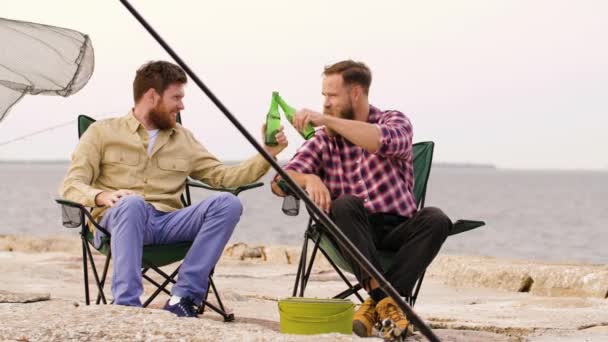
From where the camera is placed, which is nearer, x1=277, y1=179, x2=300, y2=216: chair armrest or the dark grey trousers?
the dark grey trousers

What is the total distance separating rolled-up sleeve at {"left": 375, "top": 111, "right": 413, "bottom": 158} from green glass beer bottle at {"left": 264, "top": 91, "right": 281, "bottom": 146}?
1.18 ft

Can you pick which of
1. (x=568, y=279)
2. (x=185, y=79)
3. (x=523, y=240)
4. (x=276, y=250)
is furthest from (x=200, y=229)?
(x=523, y=240)

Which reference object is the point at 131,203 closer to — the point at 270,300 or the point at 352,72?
the point at 352,72

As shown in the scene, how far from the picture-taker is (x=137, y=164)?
147 inches

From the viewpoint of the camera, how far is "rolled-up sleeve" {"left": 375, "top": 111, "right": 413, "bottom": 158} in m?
3.56

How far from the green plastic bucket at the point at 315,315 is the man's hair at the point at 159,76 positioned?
3.23ft

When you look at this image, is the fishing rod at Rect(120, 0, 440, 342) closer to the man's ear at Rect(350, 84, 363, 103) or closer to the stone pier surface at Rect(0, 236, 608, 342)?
the stone pier surface at Rect(0, 236, 608, 342)

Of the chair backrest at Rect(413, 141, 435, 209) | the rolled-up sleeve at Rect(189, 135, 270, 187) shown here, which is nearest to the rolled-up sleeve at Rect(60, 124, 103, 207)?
the rolled-up sleeve at Rect(189, 135, 270, 187)

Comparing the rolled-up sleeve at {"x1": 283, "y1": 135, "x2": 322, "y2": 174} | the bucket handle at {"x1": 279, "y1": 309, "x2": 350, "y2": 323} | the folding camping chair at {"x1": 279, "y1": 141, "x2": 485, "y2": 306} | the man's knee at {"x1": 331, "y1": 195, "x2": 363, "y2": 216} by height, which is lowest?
the bucket handle at {"x1": 279, "y1": 309, "x2": 350, "y2": 323}

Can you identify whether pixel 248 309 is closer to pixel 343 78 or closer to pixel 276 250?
pixel 343 78

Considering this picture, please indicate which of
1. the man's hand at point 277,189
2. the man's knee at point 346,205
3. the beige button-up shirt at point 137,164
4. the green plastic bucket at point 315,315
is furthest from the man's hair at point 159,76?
the green plastic bucket at point 315,315

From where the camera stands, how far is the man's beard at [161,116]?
12.3ft

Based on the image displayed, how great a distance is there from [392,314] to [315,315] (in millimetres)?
304

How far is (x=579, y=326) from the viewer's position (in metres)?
3.93
